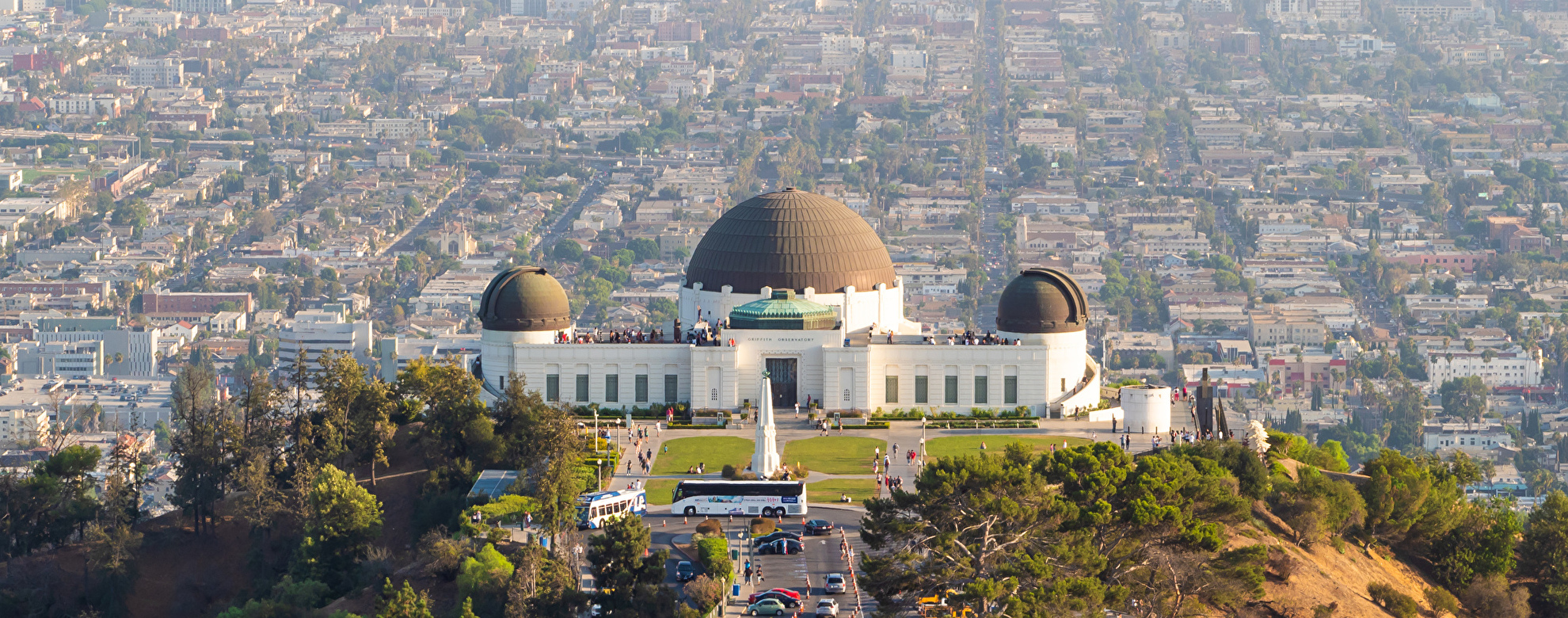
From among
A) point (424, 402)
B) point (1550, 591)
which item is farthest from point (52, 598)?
point (1550, 591)

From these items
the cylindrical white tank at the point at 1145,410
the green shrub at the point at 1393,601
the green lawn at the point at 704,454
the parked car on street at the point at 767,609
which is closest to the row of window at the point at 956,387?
the cylindrical white tank at the point at 1145,410

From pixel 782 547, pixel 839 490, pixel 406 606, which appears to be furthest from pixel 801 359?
pixel 406 606

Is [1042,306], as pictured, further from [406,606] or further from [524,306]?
[406,606]

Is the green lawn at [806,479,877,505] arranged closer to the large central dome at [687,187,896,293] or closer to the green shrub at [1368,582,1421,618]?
the green shrub at [1368,582,1421,618]

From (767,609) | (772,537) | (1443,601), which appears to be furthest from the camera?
(1443,601)

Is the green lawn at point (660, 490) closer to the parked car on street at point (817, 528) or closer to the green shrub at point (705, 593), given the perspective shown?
the parked car on street at point (817, 528)

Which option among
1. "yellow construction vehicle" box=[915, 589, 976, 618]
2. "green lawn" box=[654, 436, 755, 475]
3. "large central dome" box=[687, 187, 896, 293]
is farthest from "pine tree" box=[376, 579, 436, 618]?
"large central dome" box=[687, 187, 896, 293]
